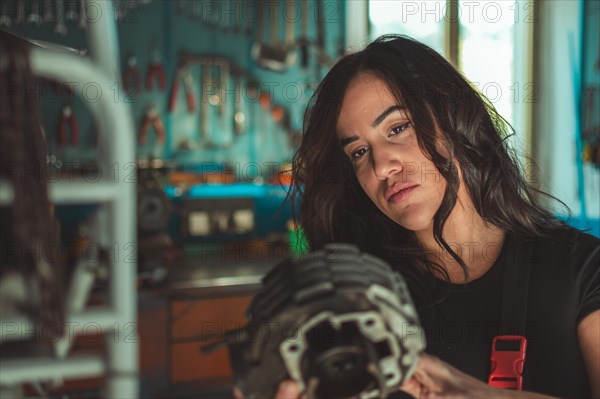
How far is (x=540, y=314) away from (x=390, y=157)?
0.42 m

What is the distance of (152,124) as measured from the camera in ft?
9.55

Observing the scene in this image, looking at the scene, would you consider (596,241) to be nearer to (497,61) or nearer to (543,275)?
(543,275)

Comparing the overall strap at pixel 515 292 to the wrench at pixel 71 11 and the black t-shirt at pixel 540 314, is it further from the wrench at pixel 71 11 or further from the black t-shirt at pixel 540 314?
the wrench at pixel 71 11

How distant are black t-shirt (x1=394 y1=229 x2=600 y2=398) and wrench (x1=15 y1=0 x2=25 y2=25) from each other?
2448 mm

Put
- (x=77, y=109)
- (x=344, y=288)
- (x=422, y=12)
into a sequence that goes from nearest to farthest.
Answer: (x=344, y=288), (x=77, y=109), (x=422, y=12)

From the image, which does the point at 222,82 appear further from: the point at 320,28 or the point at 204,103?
the point at 320,28

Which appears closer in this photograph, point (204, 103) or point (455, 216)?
point (455, 216)

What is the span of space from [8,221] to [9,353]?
0.61 ft

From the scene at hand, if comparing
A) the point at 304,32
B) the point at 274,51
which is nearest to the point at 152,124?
the point at 274,51

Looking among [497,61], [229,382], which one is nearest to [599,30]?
[497,61]

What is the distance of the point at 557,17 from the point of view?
293cm

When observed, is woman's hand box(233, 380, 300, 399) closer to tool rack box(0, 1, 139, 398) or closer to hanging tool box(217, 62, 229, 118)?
tool rack box(0, 1, 139, 398)

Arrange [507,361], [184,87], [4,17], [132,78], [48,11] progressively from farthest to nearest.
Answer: [184,87]
[132,78]
[48,11]
[4,17]
[507,361]

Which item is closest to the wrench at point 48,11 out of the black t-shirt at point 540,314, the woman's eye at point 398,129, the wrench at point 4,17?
the wrench at point 4,17
